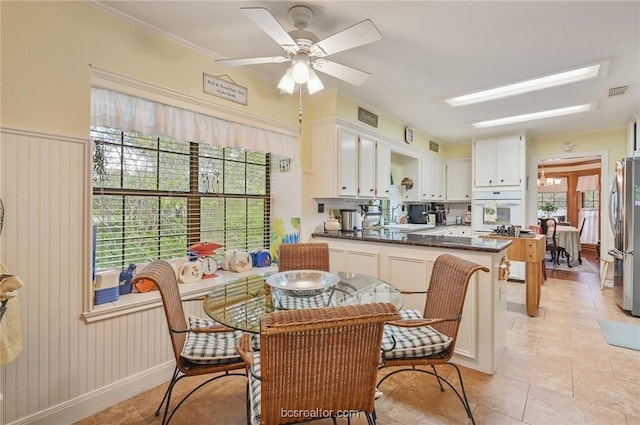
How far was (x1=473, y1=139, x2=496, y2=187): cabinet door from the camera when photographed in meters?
5.27

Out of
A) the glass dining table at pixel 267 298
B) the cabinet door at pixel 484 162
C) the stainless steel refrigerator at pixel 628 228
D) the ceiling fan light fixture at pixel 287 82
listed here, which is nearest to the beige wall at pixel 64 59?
the ceiling fan light fixture at pixel 287 82

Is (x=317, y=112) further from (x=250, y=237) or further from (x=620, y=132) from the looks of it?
(x=620, y=132)

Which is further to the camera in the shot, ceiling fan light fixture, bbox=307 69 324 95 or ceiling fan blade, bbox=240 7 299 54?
ceiling fan light fixture, bbox=307 69 324 95

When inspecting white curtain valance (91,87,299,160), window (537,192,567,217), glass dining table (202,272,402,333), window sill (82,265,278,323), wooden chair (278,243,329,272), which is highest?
white curtain valance (91,87,299,160)

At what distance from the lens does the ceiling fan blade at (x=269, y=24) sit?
150 cm

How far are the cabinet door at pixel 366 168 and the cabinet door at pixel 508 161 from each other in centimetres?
268

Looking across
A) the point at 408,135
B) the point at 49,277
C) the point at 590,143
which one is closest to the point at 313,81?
the point at 49,277

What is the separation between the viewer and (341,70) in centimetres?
208

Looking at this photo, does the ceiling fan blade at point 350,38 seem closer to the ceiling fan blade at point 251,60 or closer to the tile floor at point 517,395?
the ceiling fan blade at point 251,60

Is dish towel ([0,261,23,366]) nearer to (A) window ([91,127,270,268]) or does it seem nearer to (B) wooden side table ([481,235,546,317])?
(A) window ([91,127,270,268])

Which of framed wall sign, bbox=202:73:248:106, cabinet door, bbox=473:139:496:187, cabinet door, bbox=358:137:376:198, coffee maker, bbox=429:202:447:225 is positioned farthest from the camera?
coffee maker, bbox=429:202:447:225

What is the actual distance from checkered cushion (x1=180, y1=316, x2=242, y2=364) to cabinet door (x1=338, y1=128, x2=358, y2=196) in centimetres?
201

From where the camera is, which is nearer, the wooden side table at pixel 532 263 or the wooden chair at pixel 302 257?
the wooden chair at pixel 302 257

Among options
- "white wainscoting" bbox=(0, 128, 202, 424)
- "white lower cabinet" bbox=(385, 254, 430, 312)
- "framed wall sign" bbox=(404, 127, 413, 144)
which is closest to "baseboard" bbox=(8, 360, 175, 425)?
"white wainscoting" bbox=(0, 128, 202, 424)
